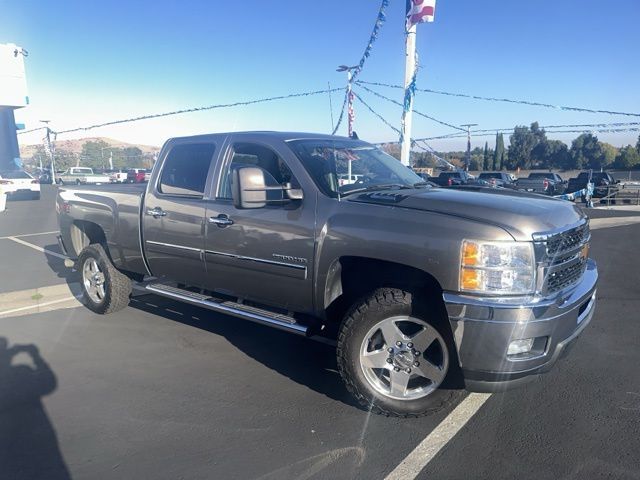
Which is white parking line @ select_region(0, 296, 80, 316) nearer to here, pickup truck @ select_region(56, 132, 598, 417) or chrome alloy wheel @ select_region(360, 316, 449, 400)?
pickup truck @ select_region(56, 132, 598, 417)

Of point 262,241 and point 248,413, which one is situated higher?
point 262,241

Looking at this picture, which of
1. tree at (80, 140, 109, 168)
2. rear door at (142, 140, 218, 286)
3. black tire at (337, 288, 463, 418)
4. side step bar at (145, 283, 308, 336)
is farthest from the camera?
tree at (80, 140, 109, 168)

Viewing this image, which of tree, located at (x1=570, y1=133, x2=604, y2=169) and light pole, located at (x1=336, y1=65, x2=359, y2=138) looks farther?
tree, located at (x1=570, y1=133, x2=604, y2=169)

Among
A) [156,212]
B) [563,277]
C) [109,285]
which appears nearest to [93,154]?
[109,285]

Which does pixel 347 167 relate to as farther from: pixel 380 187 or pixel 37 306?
pixel 37 306

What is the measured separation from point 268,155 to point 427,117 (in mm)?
19374

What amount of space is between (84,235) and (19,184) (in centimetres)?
2015

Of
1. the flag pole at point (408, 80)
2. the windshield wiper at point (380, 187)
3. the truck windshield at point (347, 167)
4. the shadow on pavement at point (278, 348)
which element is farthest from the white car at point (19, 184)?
the windshield wiper at point (380, 187)

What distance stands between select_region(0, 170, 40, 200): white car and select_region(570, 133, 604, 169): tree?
204 ft

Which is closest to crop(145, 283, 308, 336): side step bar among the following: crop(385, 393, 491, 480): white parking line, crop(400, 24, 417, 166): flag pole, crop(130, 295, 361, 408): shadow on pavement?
crop(130, 295, 361, 408): shadow on pavement

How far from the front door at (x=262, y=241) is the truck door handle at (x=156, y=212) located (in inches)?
25.2

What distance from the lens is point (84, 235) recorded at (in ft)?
19.3

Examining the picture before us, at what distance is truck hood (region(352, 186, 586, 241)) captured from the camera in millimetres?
2891

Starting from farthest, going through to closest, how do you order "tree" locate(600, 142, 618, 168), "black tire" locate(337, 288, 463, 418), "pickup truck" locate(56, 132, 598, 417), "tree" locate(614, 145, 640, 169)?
"tree" locate(600, 142, 618, 168)
"tree" locate(614, 145, 640, 169)
"black tire" locate(337, 288, 463, 418)
"pickup truck" locate(56, 132, 598, 417)
